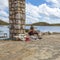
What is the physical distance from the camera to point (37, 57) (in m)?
7.36

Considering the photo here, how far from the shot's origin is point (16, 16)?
16.5 m

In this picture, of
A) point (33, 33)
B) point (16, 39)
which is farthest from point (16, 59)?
point (33, 33)

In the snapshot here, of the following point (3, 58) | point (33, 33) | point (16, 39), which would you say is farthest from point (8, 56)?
point (33, 33)

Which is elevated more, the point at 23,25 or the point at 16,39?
the point at 23,25

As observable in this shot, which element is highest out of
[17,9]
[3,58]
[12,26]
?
[17,9]

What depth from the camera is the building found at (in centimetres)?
1634

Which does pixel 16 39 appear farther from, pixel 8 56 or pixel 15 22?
pixel 8 56

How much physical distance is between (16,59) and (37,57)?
2.72ft

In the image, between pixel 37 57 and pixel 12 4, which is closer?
pixel 37 57

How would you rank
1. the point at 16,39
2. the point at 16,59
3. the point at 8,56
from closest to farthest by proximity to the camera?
1. the point at 16,59
2. the point at 8,56
3. the point at 16,39

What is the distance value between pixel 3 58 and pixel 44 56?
161 cm

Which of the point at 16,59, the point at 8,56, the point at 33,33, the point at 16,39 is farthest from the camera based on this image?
the point at 33,33

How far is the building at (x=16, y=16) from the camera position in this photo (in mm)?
16344

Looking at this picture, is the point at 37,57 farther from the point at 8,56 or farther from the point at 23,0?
the point at 23,0
